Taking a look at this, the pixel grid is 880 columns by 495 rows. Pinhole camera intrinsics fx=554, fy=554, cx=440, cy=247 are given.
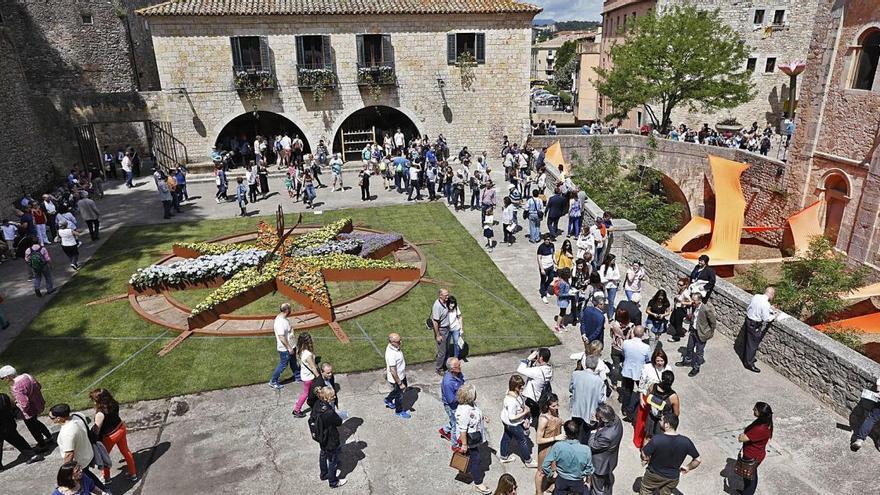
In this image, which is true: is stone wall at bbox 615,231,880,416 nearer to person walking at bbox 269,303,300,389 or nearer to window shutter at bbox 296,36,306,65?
person walking at bbox 269,303,300,389

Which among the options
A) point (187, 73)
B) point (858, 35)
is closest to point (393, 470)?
point (858, 35)

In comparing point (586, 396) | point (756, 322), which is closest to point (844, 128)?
point (756, 322)

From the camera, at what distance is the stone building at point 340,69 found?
25.9m

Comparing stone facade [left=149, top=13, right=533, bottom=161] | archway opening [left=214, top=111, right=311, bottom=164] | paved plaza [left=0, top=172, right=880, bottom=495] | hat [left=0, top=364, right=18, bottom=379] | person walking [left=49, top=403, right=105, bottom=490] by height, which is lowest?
paved plaza [left=0, top=172, right=880, bottom=495]

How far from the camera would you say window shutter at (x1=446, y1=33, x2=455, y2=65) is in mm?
27844

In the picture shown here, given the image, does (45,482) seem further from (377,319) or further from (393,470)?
(377,319)

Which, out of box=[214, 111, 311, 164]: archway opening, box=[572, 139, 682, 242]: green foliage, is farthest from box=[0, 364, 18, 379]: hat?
box=[214, 111, 311, 164]: archway opening

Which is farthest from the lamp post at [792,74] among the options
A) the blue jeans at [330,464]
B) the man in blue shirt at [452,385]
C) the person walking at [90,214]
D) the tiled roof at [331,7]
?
the blue jeans at [330,464]

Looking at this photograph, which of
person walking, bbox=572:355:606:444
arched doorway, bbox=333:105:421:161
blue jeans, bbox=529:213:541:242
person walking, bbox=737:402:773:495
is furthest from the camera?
arched doorway, bbox=333:105:421:161

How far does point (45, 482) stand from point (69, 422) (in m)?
1.70

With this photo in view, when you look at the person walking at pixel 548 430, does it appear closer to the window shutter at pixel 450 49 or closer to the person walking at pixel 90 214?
the person walking at pixel 90 214

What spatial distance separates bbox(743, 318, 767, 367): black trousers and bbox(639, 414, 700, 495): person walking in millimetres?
4432

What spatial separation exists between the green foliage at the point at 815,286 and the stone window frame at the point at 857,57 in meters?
6.65

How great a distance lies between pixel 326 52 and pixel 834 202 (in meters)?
22.4
